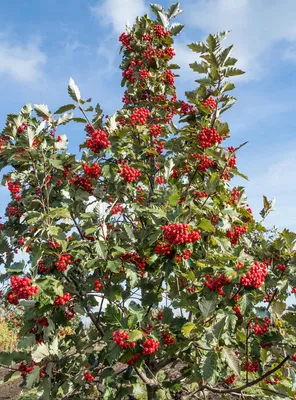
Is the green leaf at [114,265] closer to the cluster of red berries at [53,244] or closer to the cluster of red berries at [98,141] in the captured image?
the cluster of red berries at [53,244]

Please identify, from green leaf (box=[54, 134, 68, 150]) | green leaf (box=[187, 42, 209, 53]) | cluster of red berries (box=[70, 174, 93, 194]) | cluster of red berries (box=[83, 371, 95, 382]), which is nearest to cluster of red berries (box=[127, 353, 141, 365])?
cluster of red berries (box=[83, 371, 95, 382])

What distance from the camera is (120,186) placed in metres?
4.34

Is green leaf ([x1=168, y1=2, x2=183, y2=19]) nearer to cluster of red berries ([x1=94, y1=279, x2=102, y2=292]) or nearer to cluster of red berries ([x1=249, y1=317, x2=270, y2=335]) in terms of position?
cluster of red berries ([x1=94, y1=279, x2=102, y2=292])

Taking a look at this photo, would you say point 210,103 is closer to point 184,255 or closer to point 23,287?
point 184,255

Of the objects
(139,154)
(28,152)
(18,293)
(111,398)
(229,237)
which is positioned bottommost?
(111,398)

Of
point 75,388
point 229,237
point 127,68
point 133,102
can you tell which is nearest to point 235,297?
point 229,237

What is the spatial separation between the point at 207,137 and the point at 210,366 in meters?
2.24

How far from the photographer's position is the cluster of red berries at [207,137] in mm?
4051

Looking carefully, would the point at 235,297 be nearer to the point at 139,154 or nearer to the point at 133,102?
the point at 139,154

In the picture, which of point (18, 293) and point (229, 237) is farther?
point (229, 237)

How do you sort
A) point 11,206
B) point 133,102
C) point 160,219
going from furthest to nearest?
point 133,102 → point 11,206 → point 160,219

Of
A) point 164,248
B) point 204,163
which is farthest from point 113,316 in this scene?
point 204,163

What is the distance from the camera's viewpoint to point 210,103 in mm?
4375

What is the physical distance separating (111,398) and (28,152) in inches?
110
